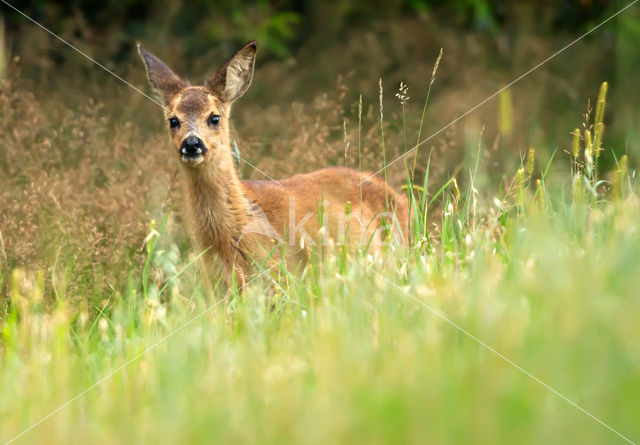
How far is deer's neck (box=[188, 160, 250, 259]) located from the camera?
5180mm

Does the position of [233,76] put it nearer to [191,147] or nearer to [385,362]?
[191,147]

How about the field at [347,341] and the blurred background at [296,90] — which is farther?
the blurred background at [296,90]

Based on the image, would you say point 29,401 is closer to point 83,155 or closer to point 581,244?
point 581,244

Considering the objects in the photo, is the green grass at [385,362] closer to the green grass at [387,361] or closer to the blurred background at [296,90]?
the green grass at [387,361]

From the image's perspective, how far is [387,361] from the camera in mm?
2482

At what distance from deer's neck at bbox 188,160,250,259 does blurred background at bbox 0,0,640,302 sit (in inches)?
10.4

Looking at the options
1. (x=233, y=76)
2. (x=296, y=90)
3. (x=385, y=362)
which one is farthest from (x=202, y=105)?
(x=296, y=90)

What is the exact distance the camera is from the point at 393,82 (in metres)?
9.08

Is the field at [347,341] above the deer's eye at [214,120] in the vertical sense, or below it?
below

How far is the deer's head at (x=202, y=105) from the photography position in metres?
5.18

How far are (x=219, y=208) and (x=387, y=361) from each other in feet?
9.51

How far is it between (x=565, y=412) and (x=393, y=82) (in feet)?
23.4

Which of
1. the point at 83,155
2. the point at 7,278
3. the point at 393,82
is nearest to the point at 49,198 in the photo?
the point at 7,278

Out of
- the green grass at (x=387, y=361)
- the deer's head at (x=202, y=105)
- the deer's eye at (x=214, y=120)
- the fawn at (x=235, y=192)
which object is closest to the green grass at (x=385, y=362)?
the green grass at (x=387, y=361)
